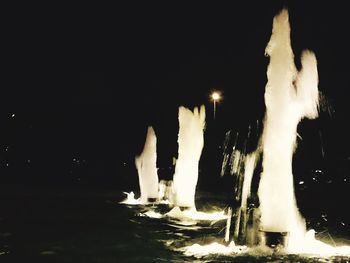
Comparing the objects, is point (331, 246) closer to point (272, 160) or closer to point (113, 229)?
point (272, 160)

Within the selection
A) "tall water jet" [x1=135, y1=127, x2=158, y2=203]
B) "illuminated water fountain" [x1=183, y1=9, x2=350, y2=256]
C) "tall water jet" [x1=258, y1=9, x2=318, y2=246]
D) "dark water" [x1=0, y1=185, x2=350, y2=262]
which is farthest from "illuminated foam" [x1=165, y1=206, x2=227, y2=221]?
"tall water jet" [x1=258, y1=9, x2=318, y2=246]

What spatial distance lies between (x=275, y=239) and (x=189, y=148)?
9336 millimetres

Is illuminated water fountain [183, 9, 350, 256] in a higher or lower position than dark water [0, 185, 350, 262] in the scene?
higher

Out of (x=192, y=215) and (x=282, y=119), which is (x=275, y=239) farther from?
(x=192, y=215)

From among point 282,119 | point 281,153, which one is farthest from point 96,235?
point 282,119

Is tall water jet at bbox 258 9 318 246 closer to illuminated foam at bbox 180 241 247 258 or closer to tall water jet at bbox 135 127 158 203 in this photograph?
illuminated foam at bbox 180 241 247 258

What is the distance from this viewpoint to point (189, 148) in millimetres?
20688

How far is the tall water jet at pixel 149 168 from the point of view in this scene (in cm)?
2425

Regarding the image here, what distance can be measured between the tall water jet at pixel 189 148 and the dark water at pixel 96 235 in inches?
74.3

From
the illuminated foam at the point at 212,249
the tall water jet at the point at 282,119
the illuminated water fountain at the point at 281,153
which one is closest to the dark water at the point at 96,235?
the illuminated foam at the point at 212,249

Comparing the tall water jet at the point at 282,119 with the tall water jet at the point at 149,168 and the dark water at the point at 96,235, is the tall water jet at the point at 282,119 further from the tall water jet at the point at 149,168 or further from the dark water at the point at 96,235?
the tall water jet at the point at 149,168

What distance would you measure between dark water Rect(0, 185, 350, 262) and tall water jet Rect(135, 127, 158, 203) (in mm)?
1714

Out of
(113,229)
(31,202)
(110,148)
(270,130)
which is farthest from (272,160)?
(110,148)

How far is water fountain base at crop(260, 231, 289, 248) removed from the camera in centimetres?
1171
